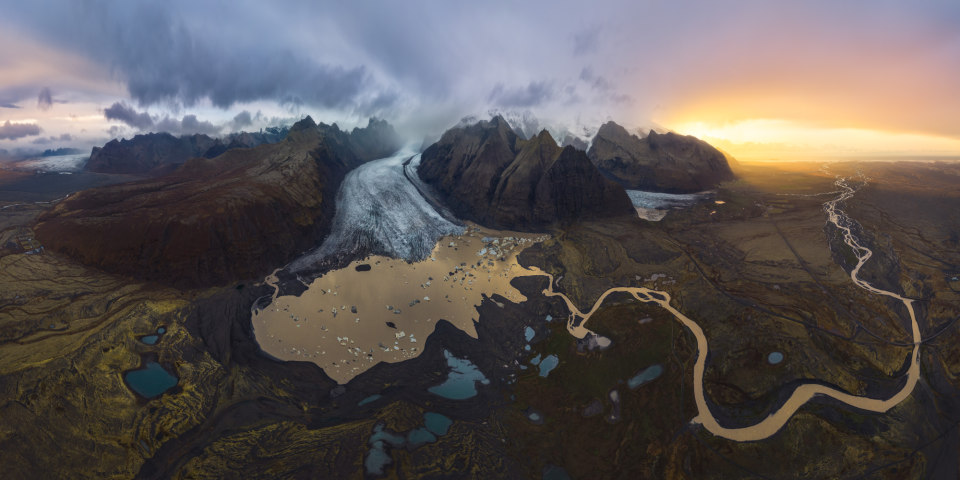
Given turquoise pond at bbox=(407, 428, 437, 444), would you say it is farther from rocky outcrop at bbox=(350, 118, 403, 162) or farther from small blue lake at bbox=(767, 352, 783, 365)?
rocky outcrop at bbox=(350, 118, 403, 162)

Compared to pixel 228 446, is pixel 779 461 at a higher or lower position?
lower

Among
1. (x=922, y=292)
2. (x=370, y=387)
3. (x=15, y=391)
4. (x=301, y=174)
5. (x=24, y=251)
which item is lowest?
(x=370, y=387)

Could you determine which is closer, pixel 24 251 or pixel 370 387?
pixel 370 387

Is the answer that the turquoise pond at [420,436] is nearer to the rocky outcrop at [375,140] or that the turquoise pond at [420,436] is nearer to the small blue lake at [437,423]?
the small blue lake at [437,423]

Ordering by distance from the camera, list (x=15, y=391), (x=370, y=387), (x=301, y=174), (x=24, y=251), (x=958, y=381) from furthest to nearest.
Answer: (x=301, y=174), (x=24, y=251), (x=370, y=387), (x=958, y=381), (x=15, y=391)

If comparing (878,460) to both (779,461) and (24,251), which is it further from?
(24,251)

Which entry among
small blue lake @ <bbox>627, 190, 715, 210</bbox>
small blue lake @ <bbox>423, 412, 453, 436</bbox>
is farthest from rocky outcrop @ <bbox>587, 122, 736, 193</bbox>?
small blue lake @ <bbox>423, 412, 453, 436</bbox>

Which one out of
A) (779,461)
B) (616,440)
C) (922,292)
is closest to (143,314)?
(616,440)
